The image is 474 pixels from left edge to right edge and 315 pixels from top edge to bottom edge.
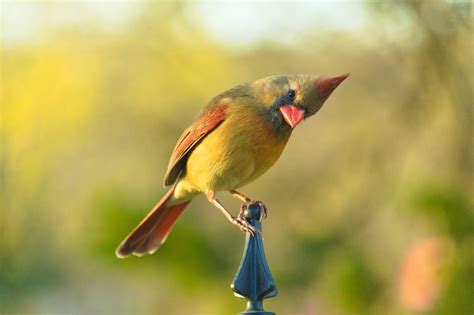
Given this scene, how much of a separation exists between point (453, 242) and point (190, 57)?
215 inches

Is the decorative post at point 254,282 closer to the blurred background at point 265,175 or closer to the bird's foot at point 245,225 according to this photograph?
the bird's foot at point 245,225

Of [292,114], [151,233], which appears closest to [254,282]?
[292,114]

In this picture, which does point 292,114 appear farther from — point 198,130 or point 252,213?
point 252,213

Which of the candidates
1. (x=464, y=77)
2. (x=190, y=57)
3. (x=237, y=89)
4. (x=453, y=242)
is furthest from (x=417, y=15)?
(x=190, y=57)

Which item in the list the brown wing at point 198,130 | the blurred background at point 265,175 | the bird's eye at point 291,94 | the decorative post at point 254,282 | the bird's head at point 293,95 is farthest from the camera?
the blurred background at point 265,175

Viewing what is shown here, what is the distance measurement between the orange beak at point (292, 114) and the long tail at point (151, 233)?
0.62m

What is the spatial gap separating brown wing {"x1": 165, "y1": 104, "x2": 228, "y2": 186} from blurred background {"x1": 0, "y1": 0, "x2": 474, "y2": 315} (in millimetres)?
1037

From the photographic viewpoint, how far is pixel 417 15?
4.65 m

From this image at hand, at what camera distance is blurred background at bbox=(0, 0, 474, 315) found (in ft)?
13.0

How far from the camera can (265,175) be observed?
6.14 metres

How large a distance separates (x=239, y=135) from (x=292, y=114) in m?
0.22

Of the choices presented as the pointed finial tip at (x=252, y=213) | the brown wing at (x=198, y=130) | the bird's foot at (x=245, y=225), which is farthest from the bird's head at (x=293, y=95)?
the pointed finial tip at (x=252, y=213)

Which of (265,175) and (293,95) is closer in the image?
(293,95)

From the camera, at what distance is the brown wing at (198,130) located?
9.49 ft
